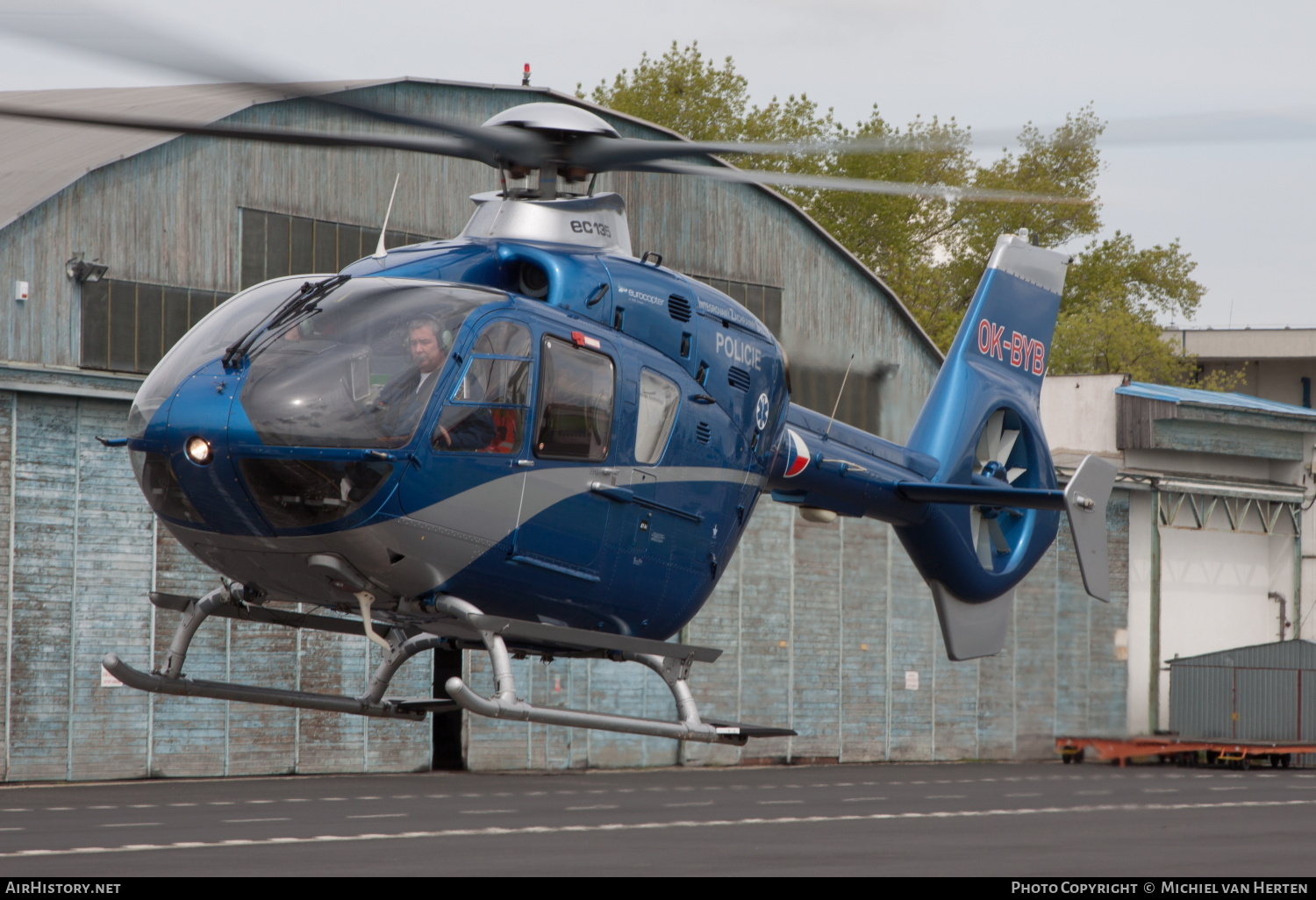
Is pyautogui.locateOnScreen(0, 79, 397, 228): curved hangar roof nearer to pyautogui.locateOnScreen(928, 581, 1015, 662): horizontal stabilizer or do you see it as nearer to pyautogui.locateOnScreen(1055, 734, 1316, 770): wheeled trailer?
pyautogui.locateOnScreen(928, 581, 1015, 662): horizontal stabilizer

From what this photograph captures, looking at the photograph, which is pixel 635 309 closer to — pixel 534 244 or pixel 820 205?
pixel 534 244

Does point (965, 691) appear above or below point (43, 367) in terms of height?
below

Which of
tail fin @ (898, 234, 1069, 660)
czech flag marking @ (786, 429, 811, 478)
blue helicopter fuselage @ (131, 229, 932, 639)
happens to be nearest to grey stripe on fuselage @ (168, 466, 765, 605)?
blue helicopter fuselage @ (131, 229, 932, 639)

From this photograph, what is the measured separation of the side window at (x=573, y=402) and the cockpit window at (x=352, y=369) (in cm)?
67

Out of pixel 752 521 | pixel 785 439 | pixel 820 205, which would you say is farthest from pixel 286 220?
pixel 820 205

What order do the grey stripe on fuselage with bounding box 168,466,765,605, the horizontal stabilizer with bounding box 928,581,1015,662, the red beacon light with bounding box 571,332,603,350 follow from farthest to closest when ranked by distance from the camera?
the horizontal stabilizer with bounding box 928,581,1015,662 → the red beacon light with bounding box 571,332,603,350 → the grey stripe on fuselage with bounding box 168,466,765,605

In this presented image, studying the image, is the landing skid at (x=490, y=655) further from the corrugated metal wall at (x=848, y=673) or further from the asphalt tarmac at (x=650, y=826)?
the corrugated metal wall at (x=848, y=673)

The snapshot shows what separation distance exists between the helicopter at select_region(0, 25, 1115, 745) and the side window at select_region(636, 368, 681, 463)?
2 cm

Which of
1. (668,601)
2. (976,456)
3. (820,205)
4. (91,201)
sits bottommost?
(668,601)

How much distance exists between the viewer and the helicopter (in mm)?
9633

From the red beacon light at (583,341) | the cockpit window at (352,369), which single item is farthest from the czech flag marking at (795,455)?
the cockpit window at (352,369)

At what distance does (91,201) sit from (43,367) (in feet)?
8.85

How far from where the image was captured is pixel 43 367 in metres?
25.2

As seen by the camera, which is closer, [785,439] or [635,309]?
[635,309]
